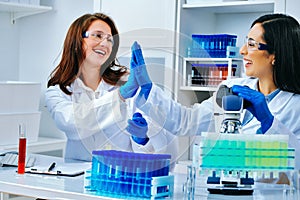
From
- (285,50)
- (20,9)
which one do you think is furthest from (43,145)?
(285,50)

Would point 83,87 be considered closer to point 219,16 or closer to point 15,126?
point 15,126

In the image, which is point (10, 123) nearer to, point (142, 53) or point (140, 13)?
point (140, 13)

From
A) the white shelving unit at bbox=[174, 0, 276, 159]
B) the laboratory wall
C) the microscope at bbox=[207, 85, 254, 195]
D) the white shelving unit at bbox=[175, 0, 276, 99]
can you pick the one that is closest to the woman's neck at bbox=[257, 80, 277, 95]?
the white shelving unit at bbox=[174, 0, 276, 159]

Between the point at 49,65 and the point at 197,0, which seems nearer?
the point at 197,0

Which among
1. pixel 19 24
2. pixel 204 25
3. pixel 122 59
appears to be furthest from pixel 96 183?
pixel 19 24

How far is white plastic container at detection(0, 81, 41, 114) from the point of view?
127 inches

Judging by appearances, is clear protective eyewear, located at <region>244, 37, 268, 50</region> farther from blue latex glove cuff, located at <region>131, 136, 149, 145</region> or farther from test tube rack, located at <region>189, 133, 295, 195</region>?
test tube rack, located at <region>189, 133, 295, 195</region>

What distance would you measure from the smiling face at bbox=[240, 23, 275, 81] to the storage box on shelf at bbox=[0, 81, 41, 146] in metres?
1.48

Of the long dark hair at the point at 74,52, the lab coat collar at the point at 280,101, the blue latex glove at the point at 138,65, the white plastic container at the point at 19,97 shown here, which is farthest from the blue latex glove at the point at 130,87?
the white plastic container at the point at 19,97

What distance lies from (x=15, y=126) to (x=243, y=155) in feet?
6.94

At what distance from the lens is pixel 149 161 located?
150 centimetres

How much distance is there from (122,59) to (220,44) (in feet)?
4.34

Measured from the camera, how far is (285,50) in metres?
2.29

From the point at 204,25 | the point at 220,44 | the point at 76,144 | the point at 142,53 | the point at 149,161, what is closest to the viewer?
the point at 149,161
